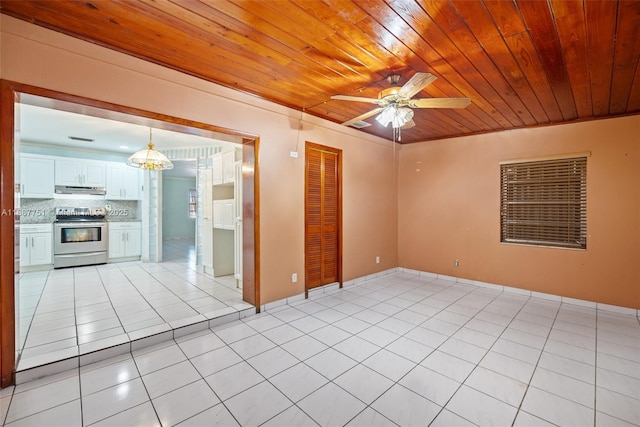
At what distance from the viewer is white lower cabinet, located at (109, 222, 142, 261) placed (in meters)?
6.37

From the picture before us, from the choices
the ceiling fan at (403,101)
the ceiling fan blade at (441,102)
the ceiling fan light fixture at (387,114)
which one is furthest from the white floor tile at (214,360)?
the ceiling fan blade at (441,102)

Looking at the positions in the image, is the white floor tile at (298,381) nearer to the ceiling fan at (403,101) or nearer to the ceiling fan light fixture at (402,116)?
the ceiling fan at (403,101)

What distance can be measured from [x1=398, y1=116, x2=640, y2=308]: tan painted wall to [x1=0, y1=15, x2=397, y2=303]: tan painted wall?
23.7 inches

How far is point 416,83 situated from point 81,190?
24.2ft

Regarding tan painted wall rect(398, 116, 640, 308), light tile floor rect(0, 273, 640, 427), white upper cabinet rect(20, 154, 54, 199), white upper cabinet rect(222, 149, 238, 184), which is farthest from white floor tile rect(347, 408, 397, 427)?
white upper cabinet rect(20, 154, 54, 199)

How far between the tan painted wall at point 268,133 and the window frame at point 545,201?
199cm

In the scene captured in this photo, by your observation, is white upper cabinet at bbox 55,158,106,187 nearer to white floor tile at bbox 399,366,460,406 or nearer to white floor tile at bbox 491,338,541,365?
white floor tile at bbox 399,366,460,406

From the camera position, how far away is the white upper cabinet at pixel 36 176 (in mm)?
5623

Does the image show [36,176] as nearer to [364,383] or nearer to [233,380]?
[233,380]

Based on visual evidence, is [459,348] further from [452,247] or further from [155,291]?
[155,291]

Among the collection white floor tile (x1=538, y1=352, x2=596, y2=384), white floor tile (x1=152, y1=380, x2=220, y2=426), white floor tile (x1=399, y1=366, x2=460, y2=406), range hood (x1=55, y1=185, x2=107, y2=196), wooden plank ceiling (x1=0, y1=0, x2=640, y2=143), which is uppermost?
wooden plank ceiling (x1=0, y1=0, x2=640, y2=143)

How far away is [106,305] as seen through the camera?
11.7 feet

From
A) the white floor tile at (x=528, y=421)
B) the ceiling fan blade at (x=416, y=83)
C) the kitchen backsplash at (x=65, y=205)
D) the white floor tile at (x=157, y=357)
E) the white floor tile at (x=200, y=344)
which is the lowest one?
the white floor tile at (x=528, y=421)

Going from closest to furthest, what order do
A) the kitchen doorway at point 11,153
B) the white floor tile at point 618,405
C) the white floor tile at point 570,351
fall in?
the white floor tile at point 618,405
the kitchen doorway at point 11,153
the white floor tile at point 570,351
